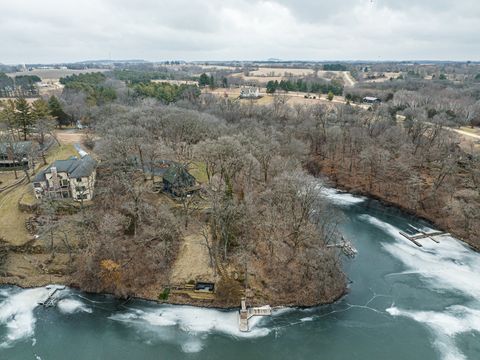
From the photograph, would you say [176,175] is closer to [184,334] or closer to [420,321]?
[184,334]

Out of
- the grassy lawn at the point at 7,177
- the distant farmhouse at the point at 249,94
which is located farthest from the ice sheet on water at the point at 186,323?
the distant farmhouse at the point at 249,94

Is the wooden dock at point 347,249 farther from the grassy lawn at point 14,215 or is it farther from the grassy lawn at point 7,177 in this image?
the grassy lawn at point 7,177

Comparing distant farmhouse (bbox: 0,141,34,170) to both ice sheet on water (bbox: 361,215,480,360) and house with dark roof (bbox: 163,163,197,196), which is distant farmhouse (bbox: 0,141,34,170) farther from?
ice sheet on water (bbox: 361,215,480,360)

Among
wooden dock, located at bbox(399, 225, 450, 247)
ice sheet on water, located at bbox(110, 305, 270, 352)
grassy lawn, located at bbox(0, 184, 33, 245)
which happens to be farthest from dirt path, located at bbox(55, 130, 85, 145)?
wooden dock, located at bbox(399, 225, 450, 247)

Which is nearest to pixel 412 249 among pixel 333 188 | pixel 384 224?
A: pixel 384 224

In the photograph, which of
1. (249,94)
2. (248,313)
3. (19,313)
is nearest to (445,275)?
(248,313)
